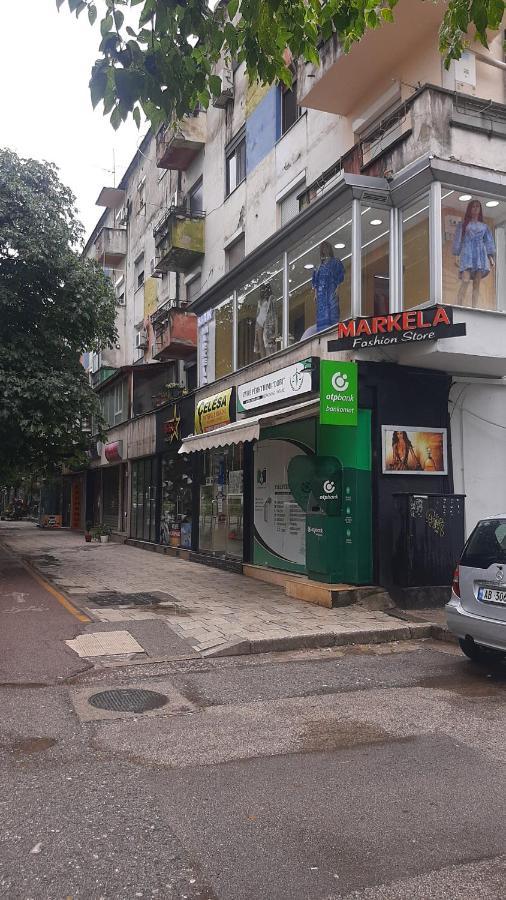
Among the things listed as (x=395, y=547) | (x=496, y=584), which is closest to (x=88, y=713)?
(x=496, y=584)

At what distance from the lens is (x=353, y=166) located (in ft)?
39.8

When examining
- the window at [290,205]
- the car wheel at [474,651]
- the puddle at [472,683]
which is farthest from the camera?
the window at [290,205]

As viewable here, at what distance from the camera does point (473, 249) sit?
34.1ft

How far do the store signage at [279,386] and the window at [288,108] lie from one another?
21.8 ft

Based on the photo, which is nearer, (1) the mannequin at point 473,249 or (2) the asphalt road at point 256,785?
(2) the asphalt road at point 256,785

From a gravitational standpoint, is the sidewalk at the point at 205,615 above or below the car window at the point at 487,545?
below

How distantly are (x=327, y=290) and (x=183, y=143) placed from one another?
11.6m

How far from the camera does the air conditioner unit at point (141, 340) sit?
2591cm

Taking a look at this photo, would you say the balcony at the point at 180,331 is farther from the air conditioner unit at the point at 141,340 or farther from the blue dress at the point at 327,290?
the blue dress at the point at 327,290

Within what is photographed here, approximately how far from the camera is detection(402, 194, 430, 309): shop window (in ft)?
33.4

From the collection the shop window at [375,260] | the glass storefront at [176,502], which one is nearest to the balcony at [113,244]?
the glass storefront at [176,502]

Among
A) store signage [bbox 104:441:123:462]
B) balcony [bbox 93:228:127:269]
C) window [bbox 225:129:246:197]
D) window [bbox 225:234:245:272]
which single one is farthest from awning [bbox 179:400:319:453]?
balcony [bbox 93:228:127:269]

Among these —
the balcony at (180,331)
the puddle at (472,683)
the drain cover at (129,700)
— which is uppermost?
the balcony at (180,331)

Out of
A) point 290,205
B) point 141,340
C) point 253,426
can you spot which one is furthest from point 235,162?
point 253,426
